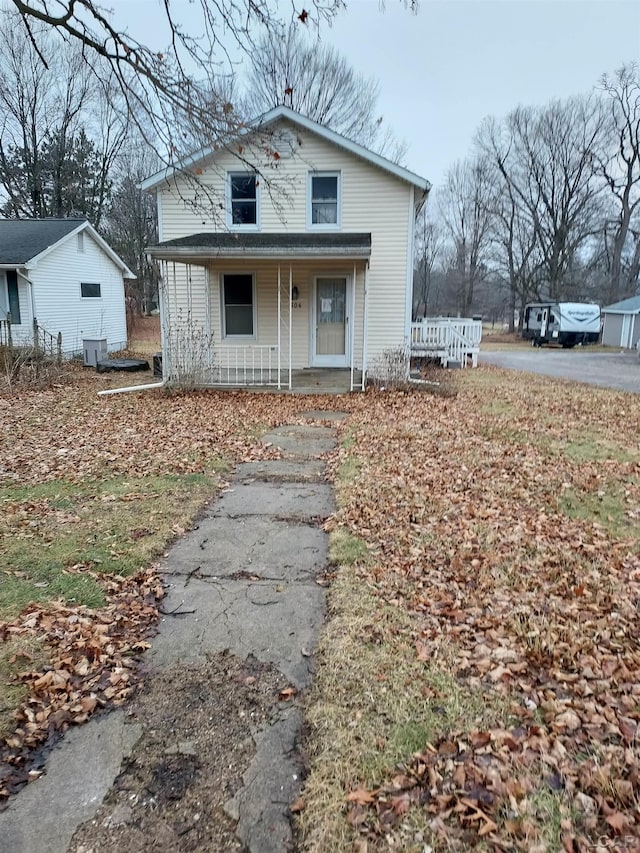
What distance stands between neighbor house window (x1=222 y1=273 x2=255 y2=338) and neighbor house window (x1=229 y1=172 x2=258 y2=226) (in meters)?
1.44

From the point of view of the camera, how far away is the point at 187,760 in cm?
239

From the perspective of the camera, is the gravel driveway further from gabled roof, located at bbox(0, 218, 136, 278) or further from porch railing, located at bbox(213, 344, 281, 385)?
gabled roof, located at bbox(0, 218, 136, 278)

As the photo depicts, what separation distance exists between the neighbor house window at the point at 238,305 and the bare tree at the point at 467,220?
116 ft

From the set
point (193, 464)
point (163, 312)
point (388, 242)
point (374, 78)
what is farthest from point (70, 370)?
point (374, 78)

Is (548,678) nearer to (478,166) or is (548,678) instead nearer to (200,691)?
(200,691)

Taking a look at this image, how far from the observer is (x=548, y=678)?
2908mm

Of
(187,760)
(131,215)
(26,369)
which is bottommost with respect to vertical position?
(187,760)

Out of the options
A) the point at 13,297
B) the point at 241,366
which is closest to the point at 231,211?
the point at 241,366

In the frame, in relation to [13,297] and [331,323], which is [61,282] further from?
[331,323]

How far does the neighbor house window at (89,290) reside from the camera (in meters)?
21.6

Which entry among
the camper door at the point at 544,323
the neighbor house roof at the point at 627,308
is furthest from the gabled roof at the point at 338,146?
the neighbor house roof at the point at 627,308

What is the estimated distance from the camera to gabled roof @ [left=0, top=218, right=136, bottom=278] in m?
17.6

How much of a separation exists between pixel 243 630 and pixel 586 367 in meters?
20.7

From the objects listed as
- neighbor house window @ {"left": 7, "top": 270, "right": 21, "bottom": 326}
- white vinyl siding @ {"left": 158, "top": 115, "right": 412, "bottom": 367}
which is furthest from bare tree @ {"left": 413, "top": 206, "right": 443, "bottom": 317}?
neighbor house window @ {"left": 7, "top": 270, "right": 21, "bottom": 326}
